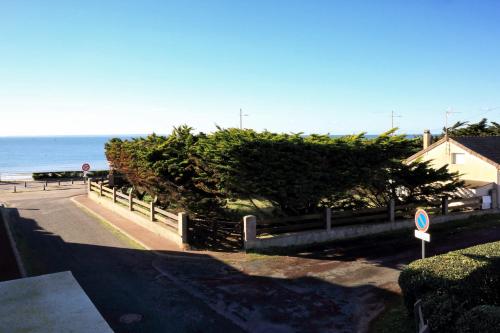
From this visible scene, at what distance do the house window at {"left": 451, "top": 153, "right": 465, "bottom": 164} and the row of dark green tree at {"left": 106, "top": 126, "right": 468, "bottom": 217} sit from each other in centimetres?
624

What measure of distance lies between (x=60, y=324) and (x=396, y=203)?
17.7m

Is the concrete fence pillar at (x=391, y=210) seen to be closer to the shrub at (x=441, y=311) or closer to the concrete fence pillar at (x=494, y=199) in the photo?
the concrete fence pillar at (x=494, y=199)

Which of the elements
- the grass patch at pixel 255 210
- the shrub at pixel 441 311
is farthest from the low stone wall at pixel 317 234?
the shrub at pixel 441 311

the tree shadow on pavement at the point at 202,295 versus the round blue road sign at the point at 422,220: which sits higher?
the round blue road sign at the point at 422,220

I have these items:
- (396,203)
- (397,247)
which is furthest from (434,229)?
(397,247)

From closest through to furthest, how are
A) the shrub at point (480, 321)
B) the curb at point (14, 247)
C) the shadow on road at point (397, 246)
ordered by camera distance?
the shrub at point (480, 321)
the curb at point (14, 247)
the shadow on road at point (397, 246)

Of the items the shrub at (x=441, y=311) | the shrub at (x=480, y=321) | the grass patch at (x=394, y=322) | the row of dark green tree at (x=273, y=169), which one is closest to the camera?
the shrub at (x=480, y=321)

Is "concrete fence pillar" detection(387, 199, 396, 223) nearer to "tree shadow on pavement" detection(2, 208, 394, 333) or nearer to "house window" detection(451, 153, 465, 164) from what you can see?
"tree shadow on pavement" detection(2, 208, 394, 333)

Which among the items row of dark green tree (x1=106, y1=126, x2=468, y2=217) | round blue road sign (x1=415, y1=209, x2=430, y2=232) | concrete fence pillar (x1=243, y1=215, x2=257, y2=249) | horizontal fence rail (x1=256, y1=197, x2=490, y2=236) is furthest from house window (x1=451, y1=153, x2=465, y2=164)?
round blue road sign (x1=415, y1=209, x2=430, y2=232)

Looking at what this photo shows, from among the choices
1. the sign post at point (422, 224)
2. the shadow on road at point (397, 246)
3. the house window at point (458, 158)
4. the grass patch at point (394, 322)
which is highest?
the house window at point (458, 158)

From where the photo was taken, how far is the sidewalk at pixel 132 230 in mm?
15922

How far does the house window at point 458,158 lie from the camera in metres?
25.0

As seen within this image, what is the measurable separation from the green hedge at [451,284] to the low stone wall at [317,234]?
6.87m

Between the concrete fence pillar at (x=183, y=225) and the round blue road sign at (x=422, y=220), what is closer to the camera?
the round blue road sign at (x=422, y=220)
